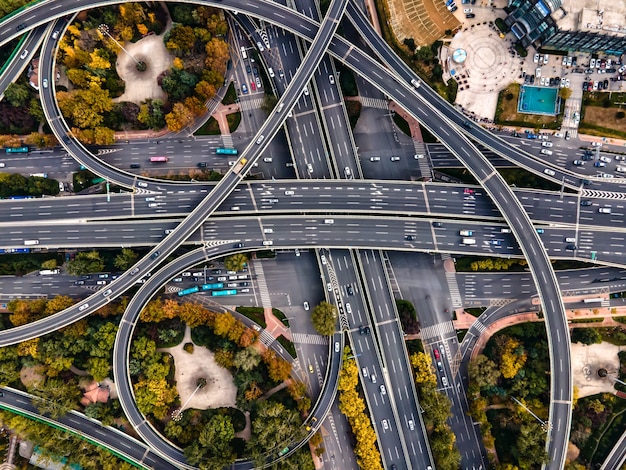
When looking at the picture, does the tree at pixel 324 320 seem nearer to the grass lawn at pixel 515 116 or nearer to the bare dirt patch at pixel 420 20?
the grass lawn at pixel 515 116

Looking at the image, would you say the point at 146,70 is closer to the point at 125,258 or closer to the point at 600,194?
the point at 125,258

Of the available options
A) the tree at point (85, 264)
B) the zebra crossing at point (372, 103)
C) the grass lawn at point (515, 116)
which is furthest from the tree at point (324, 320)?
the grass lawn at point (515, 116)

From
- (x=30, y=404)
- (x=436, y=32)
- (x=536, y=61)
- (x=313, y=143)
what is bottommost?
(x=30, y=404)

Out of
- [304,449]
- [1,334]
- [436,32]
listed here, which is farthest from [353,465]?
[436,32]

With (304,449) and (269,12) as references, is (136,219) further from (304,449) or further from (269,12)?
(304,449)

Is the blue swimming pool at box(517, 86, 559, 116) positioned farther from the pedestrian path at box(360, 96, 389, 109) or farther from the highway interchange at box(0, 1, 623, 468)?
the pedestrian path at box(360, 96, 389, 109)
